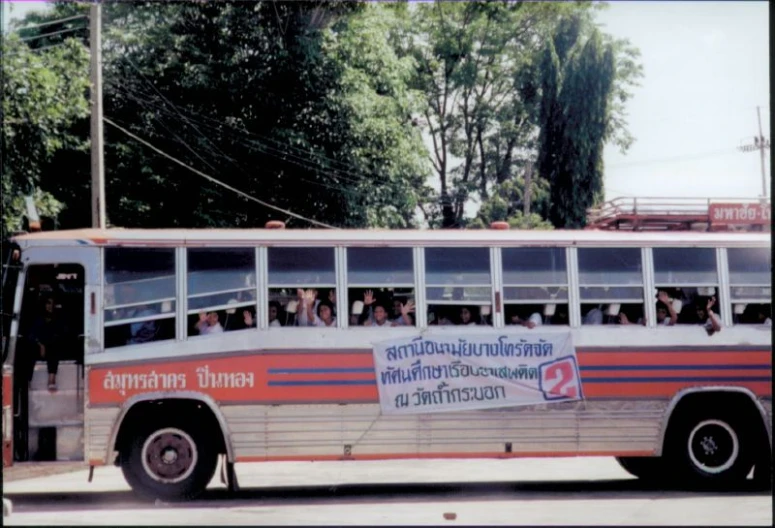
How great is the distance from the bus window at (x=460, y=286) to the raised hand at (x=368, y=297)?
0.71 metres

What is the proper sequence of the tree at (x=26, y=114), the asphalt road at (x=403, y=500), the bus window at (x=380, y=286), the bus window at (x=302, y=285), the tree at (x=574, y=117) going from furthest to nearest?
1. the tree at (x=574, y=117)
2. the tree at (x=26, y=114)
3. the bus window at (x=380, y=286)
4. the bus window at (x=302, y=285)
5. the asphalt road at (x=403, y=500)

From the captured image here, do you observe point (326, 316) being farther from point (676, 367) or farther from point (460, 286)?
point (676, 367)

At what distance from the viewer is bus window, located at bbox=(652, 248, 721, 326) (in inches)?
548

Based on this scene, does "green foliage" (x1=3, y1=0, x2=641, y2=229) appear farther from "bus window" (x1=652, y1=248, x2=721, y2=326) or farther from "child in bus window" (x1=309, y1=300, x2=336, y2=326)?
"bus window" (x1=652, y1=248, x2=721, y2=326)

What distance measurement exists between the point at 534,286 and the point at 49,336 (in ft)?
17.4

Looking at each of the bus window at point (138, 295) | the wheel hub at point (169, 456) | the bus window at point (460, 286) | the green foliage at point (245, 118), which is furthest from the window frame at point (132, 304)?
the green foliage at point (245, 118)

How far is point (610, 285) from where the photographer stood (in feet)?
45.3

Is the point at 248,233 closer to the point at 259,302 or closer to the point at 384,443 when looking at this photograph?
the point at 259,302

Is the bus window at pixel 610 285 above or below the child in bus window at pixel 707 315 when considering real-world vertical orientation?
above

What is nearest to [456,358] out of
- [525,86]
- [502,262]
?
[502,262]

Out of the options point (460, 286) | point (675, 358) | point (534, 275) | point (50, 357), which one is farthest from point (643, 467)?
point (50, 357)

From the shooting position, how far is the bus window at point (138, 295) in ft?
42.2

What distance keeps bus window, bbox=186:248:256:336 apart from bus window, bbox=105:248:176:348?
0.76ft

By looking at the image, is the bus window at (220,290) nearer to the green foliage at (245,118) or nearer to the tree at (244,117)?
the green foliage at (245,118)
